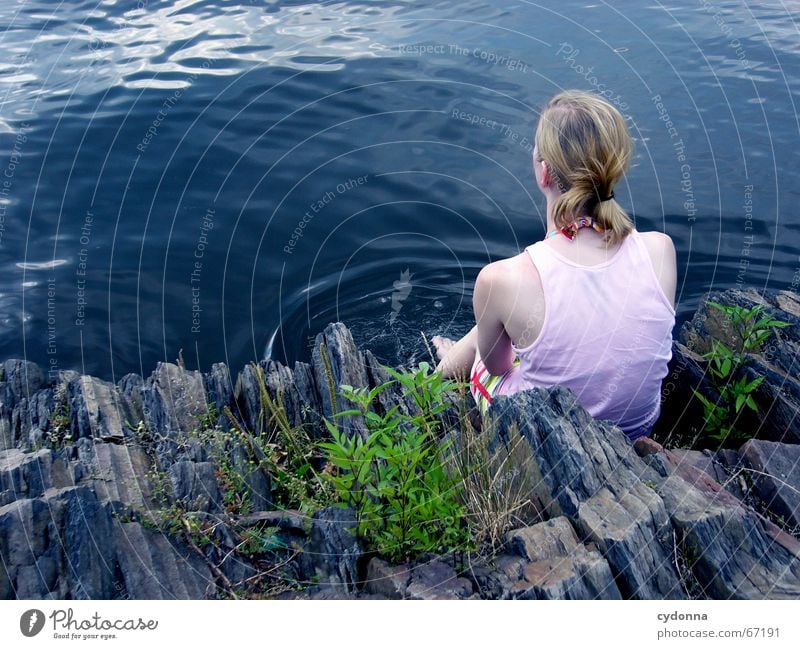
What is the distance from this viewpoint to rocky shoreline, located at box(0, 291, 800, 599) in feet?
10.9

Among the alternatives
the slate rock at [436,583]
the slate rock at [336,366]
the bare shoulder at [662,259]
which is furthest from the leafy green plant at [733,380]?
the slate rock at [336,366]

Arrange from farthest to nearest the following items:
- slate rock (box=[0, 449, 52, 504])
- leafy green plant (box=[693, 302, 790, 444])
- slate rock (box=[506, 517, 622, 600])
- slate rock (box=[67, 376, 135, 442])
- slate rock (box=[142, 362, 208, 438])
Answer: slate rock (box=[142, 362, 208, 438]) → slate rock (box=[67, 376, 135, 442]) → leafy green plant (box=[693, 302, 790, 444]) → slate rock (box=[0, 449, 52, 504]) → slate rock (box=[506, 517, 622, 600])

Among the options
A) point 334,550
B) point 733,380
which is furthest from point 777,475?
point 334,550

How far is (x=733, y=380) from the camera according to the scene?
4867 millimetres

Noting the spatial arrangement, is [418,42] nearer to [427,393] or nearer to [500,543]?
[427,393]

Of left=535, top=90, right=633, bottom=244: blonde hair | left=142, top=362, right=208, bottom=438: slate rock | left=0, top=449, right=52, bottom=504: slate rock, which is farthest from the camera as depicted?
left=142, top=362, right=208, bottom=438: slate rock

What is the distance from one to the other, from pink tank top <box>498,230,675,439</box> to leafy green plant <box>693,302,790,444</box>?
0.58m

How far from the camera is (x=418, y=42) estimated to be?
11.3 meters

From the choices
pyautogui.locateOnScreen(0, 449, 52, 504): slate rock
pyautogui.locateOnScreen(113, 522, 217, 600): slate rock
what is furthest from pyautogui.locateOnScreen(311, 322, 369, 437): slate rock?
pyautogui.locateOnScreen(0, 449, 52, 504): slate rock

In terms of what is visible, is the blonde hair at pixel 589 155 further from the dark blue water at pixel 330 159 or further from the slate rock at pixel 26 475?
the slate rock at pixel 26 475

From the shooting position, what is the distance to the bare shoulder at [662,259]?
4.32 meters

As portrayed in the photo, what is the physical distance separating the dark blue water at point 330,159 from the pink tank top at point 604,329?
254 cm

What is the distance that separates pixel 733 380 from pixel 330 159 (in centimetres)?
588

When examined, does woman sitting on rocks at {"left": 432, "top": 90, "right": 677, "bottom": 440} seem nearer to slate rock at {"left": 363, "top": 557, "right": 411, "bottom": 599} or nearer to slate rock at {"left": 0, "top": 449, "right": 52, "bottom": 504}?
slate rock at {"left": 363, "top": 557, "right": 411, "bottom": 599}
